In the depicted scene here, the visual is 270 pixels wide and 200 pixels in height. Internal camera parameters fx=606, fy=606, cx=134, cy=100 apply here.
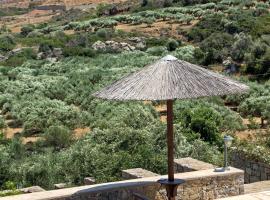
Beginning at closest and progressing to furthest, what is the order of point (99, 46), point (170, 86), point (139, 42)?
point (170, 86), point (99, 46), point (139, 42)

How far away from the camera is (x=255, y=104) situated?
2341 cm

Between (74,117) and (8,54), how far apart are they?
2642cm

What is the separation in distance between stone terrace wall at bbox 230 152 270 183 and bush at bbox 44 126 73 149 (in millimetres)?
6957

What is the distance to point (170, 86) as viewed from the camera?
7.92 metres

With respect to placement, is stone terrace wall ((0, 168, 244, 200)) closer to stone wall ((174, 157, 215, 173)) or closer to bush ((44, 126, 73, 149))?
stone wall ((174, 157, 215, 173))

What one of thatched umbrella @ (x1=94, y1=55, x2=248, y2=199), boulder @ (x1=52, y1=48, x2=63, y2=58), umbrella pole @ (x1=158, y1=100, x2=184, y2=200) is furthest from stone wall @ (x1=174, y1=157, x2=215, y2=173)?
boulder @ (x1=52, y1=48, x2=63, y2=58)

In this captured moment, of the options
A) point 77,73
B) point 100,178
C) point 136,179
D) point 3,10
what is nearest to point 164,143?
point 100,178

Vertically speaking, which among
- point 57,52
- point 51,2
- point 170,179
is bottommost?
point 170,179

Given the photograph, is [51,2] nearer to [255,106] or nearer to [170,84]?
[255,106]

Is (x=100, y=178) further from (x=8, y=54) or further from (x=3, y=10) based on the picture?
(x=3, y=10)

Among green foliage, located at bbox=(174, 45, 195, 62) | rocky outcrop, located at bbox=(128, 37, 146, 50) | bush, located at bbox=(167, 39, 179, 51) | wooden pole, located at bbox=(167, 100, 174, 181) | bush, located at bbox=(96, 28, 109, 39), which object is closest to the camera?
wooden pole, located at bbox=(167, 100, 174, 181)

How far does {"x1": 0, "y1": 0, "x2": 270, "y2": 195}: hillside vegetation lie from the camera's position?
1338 centimetres

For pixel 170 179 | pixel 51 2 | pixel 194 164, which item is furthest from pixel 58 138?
pixel 51 2

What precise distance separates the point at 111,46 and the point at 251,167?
35.3m
